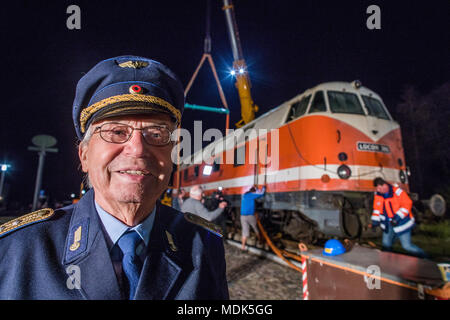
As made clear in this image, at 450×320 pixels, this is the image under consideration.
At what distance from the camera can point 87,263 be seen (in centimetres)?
91

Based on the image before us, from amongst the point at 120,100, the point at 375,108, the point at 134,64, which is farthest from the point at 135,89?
the point at 375,108

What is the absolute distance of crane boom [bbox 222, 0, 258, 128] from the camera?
1205 centimetres

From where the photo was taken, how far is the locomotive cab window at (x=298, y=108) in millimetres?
6724

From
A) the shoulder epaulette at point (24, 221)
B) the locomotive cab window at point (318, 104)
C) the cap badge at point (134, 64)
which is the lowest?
the shoulder epaulette at point (24, 221)

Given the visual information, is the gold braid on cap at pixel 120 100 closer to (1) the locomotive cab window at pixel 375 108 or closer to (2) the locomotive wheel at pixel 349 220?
(2) the locomotive wheel at pixel 349 220

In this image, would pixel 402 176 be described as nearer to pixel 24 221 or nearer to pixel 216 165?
pixel 216 165

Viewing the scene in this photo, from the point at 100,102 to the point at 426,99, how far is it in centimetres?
→ 2133

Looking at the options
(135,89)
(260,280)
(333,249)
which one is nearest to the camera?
(135,89)

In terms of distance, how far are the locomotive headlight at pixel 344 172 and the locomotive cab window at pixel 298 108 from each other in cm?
175

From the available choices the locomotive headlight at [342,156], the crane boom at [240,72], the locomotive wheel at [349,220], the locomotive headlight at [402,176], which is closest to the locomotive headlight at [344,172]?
the locomotive headlight at [342,156]

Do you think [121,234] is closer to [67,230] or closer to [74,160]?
[67,230]

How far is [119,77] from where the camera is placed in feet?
3.92

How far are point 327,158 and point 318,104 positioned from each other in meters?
1.50

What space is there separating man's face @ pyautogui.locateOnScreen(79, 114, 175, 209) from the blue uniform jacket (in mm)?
152
